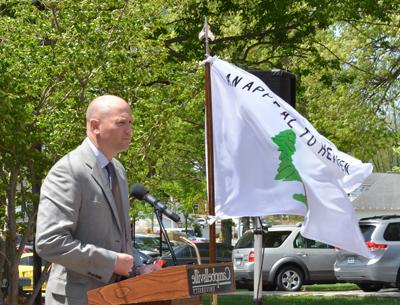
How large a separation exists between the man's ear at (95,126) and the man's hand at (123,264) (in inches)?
22.6

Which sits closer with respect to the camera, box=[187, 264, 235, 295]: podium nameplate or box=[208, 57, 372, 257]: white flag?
box=[187, 264, 235, 295]: podium nameplate

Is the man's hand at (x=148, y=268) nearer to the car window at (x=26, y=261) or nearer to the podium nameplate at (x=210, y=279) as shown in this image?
the podium nameplate at (x=210, y=279)

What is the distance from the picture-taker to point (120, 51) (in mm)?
12750

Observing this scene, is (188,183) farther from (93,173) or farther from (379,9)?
(93,173)

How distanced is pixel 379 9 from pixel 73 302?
1489 cm

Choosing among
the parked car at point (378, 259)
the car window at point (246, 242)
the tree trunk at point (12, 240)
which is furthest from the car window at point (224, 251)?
the tree trunk at point (12, 240)

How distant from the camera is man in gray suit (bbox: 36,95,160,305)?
161 inches

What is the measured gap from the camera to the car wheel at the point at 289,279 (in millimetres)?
24297

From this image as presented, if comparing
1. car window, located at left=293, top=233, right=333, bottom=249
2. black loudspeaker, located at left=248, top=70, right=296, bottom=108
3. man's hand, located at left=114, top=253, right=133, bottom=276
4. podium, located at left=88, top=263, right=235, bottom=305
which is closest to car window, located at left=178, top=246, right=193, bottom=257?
car window, located at left=293, top=233, right=333, bottom=249

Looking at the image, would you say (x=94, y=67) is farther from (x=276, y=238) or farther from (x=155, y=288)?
(x=276, y=238)

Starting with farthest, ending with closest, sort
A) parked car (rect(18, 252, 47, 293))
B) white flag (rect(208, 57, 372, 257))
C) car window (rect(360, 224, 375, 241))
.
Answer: car window (rect(360, 224, 375, 241)) < parked car (rect(18, 252, 47, 293)) < white flag (rect(208, 57, 372, 257))

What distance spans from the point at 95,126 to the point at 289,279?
20.5 m

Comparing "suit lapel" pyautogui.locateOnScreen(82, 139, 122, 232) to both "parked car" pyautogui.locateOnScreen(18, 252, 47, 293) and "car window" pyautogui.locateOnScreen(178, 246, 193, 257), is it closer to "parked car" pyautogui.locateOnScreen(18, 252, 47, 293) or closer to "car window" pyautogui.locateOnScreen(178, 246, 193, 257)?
"parked car" pyautogui.locateOnScreen(18, 252, 47, 293)

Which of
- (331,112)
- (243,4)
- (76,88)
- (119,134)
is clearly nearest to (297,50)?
(243,4)
